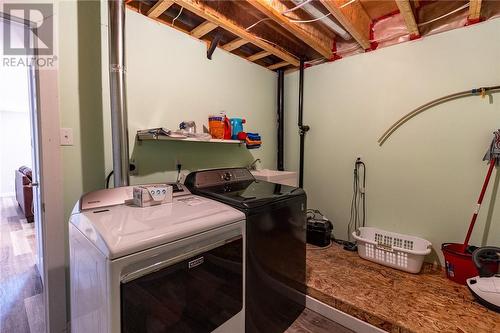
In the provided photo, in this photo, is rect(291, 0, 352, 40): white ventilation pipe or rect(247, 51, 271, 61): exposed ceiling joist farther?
rect(247, 51, 271, 61): exposed ceiling joist

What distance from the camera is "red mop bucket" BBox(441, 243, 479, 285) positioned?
178cm

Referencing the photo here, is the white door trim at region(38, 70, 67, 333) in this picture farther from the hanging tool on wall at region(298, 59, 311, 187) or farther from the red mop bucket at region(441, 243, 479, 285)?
the red mop bucket at region(441, 243, 479, 285)

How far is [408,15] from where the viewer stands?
183 centimetres

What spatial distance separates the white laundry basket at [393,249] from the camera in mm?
1979

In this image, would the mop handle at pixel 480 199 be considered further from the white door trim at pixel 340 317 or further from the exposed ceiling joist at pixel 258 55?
the exposed ceiling joist at pixel 258 55

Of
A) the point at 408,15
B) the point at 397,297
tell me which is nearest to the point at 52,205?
the point at 397,297

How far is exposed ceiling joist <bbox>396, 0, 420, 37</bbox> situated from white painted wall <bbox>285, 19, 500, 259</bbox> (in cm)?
14

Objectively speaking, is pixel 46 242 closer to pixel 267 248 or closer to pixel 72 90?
pixel 72 90

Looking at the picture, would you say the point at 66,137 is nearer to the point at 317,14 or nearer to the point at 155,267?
the point at 155,267

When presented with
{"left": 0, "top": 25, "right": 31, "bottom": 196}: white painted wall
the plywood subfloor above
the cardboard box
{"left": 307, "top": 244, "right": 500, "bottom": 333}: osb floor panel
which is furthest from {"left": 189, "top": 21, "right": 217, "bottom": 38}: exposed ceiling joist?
{"left": 0, "top": 25, "right": 31, "bottom": 196}: white painted wall

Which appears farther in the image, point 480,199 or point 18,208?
point 18,208

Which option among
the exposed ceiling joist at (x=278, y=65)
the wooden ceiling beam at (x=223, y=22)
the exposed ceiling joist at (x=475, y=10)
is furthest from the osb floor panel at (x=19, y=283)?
the exposed ceiling joist at (x=475, y=10)

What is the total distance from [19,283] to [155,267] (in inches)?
94.7

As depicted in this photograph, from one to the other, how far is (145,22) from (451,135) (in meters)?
2.78
